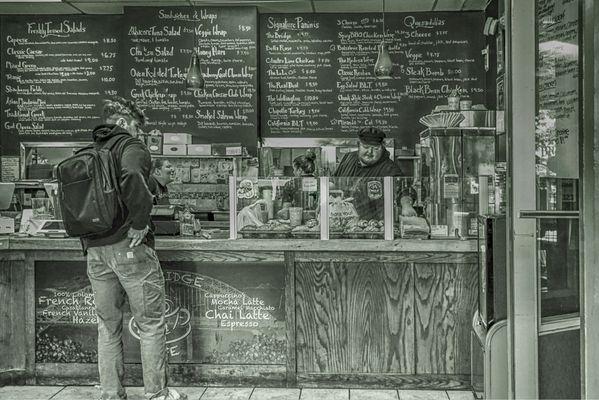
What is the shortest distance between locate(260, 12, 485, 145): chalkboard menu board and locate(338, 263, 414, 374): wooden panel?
2.88 meters

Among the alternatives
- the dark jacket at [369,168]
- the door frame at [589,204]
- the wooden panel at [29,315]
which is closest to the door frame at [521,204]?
the door frame at [589,204]

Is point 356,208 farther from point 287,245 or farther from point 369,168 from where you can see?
point 369,168

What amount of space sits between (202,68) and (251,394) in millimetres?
3710

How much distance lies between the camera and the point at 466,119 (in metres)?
4.41

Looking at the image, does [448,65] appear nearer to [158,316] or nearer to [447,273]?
[447,273]

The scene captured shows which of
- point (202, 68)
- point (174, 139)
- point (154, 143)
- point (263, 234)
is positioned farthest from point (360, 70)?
point (263, 234)

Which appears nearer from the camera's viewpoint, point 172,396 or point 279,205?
point 172,396

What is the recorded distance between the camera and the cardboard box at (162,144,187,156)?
6.03 meters

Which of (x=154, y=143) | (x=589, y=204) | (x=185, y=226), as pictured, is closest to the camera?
(x=589, y=204)

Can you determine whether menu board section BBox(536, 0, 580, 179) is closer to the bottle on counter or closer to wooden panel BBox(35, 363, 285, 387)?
wooden panel BBox(35, 363, 285, 387)

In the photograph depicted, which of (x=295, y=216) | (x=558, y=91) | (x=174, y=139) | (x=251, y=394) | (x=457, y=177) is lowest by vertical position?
(x=251, y=394)

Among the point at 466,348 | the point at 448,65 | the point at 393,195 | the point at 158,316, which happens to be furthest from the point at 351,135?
the point at 158,316

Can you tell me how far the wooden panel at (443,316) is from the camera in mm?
3738

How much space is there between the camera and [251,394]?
12.2 ft
